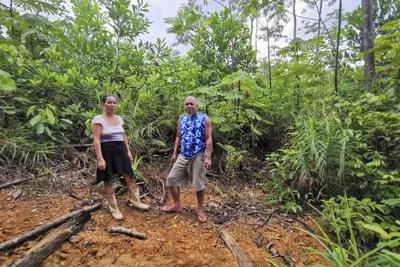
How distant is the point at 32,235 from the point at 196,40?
5340 millimetres

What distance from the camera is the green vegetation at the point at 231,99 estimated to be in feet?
9.78

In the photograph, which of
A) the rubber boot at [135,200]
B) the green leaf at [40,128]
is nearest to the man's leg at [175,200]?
the rubber boot at [135,200]

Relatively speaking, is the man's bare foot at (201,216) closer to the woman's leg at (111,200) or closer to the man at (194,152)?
the man at (194,152)

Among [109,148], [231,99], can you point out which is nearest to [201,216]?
[109,148]

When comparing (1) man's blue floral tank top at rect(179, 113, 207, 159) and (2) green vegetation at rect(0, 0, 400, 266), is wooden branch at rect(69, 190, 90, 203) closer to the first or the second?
(2) green vegetation at rect(0, 0, 400, 266)

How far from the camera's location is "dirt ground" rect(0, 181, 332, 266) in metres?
2.09

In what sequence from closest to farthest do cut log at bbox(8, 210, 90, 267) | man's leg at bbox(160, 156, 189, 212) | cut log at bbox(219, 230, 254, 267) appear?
cut log at bbox(8, 210, 90, 267) < cut log at bbox(219, 230, 254, 267) < man's leg at bbox(160, 156, 189, 212)

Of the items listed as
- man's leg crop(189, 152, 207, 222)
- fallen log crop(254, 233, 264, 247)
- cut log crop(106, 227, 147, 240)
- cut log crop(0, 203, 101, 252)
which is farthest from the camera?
man's leg crop(189, 152, 207, 222)

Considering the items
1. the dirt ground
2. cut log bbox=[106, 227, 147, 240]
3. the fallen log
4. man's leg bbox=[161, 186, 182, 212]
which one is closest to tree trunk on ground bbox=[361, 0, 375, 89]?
the dirt ground

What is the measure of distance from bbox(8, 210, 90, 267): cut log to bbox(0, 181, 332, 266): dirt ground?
0.05 m

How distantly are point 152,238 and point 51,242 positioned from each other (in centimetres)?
92

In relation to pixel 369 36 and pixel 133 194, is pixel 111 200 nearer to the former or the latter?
pixel 133 194

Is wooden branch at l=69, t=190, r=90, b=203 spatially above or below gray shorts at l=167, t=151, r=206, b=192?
below

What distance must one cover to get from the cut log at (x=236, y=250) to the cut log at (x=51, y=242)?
1535mm
